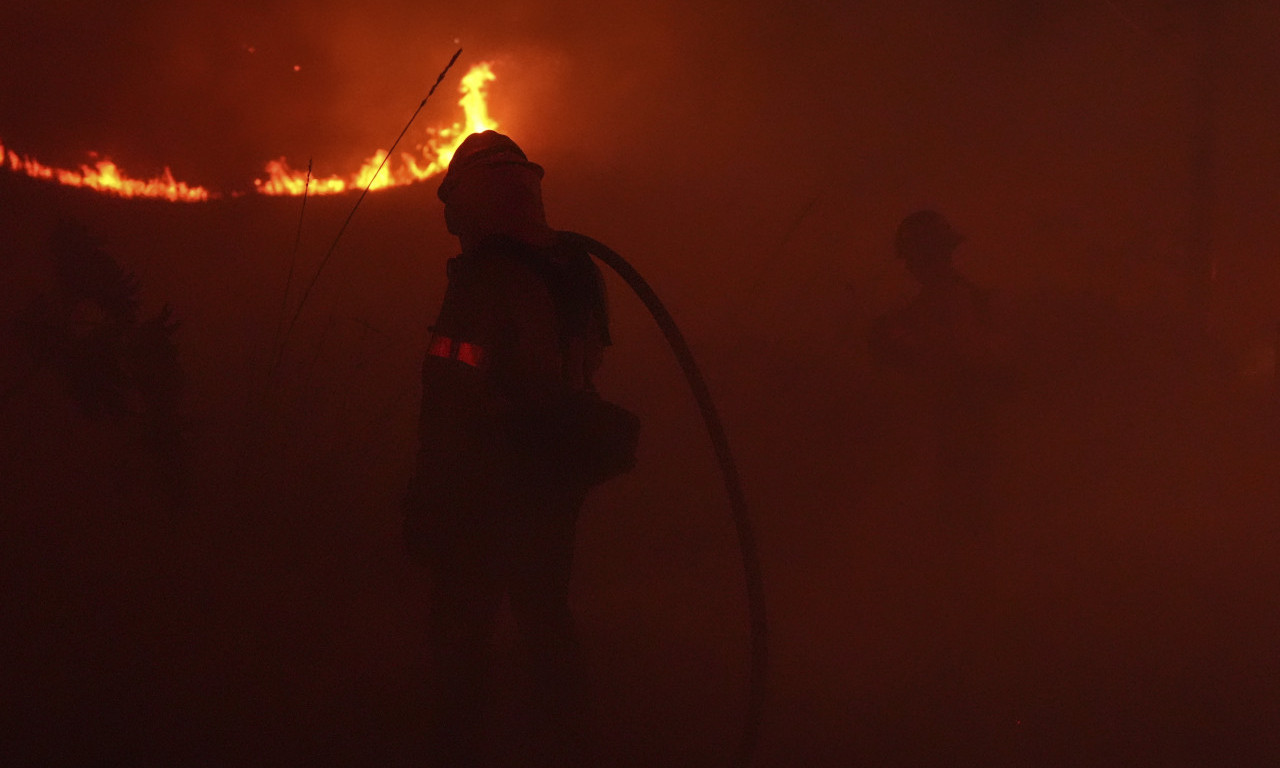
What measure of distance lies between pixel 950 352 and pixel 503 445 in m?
2.84

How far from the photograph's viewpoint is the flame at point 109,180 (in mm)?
5391

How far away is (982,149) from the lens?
7.55m

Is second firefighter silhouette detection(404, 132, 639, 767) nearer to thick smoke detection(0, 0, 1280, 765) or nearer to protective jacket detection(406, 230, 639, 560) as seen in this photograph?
protective jacket detection(406, 230, 639, 560)

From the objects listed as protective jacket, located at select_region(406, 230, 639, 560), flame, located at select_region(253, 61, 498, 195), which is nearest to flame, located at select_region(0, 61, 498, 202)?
flame, located at select_region(253, 61, 498, 195)

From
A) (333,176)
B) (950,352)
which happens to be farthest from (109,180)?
(950,352)

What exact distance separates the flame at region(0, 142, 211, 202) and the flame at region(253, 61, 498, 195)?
530 millimetres

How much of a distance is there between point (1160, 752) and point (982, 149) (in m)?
6.31

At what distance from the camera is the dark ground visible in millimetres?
2625

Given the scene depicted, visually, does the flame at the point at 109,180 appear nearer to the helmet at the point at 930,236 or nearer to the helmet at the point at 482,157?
the helmet at the point at 482,157

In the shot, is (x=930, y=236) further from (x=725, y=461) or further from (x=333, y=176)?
(x=333, y=176)

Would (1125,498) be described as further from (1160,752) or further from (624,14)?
(624,14)

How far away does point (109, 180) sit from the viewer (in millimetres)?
5871

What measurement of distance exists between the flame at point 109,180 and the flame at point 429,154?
1.74 ft

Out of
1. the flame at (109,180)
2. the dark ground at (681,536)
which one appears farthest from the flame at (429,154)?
the flame at (109,180)
